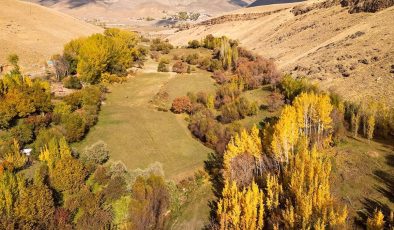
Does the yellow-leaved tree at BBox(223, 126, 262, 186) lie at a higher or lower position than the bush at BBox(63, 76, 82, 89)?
lower

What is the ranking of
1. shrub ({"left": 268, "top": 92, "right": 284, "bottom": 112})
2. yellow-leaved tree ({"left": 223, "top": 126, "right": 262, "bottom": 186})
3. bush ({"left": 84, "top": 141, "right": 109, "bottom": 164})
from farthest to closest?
shrub ({"left": 268, "top": 92, "right": 284, "bottom": 112}), bush ({"left": 84, "top": 141, "right": 109, "bottom": 164}), yellow-leaved tree ({"left": 223, "top": 126, "right": 262, "bottom": 186})

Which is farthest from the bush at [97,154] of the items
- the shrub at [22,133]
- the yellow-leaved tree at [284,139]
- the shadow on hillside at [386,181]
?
the shadow on hillside at [386,181]

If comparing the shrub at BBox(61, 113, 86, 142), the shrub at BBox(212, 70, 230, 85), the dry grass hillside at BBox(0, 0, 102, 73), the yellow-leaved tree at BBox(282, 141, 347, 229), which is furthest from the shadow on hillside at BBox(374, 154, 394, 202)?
the dry grass hillside at BBox(0, 0, 102, 73)

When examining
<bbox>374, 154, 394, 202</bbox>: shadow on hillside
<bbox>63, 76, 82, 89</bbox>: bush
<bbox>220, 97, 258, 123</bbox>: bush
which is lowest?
<bbox>374, 154, 394, 202</bbox>: shadow on hillside

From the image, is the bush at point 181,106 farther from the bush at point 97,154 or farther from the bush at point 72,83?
the bush at point 97,154

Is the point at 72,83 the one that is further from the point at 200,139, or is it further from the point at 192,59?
the point at 192,59

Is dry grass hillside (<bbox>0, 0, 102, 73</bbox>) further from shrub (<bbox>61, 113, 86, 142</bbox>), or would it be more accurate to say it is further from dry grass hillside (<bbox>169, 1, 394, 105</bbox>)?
dry grass hillside (<bbox>169, 1, 394, 105</bbox>)

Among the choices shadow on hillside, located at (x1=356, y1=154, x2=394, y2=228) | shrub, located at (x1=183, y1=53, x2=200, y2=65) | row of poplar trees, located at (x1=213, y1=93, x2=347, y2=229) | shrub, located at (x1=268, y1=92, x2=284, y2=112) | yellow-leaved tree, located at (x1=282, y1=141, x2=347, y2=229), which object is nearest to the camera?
yellow-leaved tree, located at (x1=282, y1=141, x2=347, y2=229)

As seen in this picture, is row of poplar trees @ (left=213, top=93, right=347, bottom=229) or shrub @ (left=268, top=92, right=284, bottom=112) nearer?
row of poplar trees @ (left=213, top=93, right=347, bottom=229)
